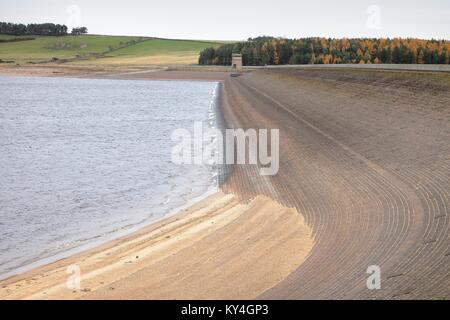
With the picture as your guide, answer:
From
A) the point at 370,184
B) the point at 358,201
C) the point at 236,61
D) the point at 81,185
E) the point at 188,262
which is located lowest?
the point at 81,185

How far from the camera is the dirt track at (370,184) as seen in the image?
11.8m

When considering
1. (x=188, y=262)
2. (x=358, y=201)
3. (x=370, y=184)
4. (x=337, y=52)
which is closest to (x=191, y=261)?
(x=188, y=262)

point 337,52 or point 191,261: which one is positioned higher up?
point 337,52

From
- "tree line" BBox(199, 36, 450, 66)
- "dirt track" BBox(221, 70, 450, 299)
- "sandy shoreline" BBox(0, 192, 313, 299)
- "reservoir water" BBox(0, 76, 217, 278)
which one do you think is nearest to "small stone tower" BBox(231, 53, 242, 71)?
"tree line" BBox(199, 36, 450, 66)

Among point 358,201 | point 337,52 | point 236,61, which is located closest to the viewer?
point 358,201

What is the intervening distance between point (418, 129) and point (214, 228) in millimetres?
12143

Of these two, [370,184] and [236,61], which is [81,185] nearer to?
[370,184]

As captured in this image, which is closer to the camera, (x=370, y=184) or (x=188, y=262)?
(x=188, y=262)

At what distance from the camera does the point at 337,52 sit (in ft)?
440

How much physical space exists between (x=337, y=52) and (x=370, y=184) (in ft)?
385

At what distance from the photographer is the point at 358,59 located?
393 ft

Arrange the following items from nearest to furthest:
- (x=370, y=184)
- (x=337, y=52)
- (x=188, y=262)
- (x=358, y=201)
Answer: (x=188, y=262)
(x=358, y=201)
(x=370, y=184)
(x=337, y=52)

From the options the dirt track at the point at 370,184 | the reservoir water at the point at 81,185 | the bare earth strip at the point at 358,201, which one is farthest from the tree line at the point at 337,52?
the reservoir water at the point at 81,185
